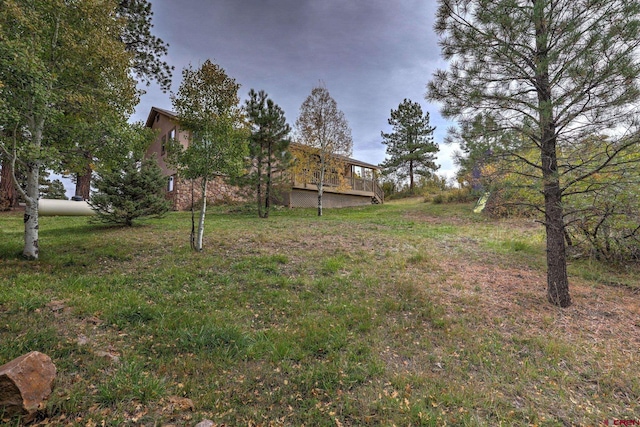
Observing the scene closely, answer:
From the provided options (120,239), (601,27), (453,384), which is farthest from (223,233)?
(601,27)

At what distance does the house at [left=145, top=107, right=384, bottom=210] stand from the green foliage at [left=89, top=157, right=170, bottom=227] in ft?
15.2

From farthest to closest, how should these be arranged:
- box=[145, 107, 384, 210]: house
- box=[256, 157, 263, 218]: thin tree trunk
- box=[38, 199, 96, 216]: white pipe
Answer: box=[145, 107, 384, 210]: house → box=[256, 157, 263, 218]: thin tree trunk → box=[38, 199, 96, 216]: white pipe

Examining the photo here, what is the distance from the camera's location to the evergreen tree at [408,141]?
2756 centimetres

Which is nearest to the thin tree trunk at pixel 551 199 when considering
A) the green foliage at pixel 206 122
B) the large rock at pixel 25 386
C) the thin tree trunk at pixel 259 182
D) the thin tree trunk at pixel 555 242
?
the thin tree trunk at pixel 555 242

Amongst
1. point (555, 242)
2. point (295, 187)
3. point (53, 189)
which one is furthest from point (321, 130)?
point (53, 189)

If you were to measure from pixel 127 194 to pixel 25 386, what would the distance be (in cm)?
904

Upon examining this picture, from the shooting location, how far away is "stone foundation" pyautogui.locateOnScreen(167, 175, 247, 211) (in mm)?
16938

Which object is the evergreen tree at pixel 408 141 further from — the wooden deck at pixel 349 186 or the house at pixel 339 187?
the wooden deck at pixel 349 186

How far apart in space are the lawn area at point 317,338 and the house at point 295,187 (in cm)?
988

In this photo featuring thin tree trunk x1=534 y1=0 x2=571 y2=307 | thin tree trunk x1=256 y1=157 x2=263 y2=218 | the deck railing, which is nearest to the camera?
thin tree trunk x1=534 y1=0 x2=571 y2=307

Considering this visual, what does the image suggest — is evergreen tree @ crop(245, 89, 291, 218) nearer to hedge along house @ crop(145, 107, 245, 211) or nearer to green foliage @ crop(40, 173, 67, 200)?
hedge along house @ crop(145, 107, 245, 211)

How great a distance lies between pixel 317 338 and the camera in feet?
11.8

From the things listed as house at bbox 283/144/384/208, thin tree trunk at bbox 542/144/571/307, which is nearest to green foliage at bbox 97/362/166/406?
thin tree trunk at bbox 542/144/571/307

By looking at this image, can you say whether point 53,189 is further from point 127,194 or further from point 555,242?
point 555,242
